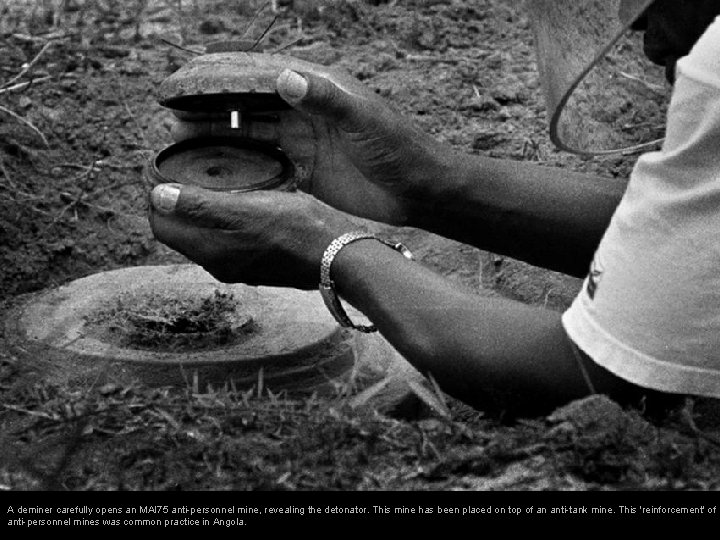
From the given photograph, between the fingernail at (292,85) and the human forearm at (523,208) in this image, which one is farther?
the human forearm at (523,208)

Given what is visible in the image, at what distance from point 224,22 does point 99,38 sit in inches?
18.3

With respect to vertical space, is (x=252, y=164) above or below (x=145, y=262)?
above

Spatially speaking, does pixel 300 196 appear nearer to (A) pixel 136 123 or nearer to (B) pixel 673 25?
(B) pixel 673 25

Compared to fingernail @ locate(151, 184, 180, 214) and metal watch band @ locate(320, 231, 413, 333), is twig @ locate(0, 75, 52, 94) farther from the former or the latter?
metal watch band @ locate(320, 231, 413, 333)

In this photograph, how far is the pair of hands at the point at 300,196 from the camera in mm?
2127

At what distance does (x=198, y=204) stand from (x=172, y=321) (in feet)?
1.65

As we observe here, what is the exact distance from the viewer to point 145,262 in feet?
10.9

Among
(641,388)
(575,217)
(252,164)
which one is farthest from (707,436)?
(252,164)

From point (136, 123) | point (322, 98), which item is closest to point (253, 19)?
point (136, 123)

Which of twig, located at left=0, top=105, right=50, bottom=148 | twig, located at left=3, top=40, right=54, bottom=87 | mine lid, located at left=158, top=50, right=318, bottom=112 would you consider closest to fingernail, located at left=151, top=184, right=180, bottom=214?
mine lid, located at left=158, top=50, right=318, bottom=112

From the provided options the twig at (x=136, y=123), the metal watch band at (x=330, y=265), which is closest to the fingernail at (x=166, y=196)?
the metal watch band at (x=330, y=265)

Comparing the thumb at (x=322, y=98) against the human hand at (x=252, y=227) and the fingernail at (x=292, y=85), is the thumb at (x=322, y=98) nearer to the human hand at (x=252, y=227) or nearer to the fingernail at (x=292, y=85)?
the fingernail at (x=292, y=85)

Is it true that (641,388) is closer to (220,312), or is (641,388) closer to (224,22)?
(220,312)

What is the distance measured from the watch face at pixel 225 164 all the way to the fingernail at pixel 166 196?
10 centimetres
